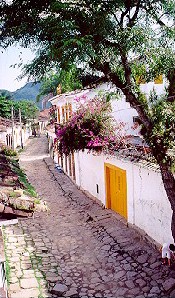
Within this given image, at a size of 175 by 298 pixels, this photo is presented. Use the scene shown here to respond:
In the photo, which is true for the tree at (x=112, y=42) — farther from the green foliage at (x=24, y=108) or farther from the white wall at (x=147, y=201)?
the green foliage at (x=24, y=108)

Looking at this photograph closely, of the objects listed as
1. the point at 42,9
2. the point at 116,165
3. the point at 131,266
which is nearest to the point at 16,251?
the point at 131,266

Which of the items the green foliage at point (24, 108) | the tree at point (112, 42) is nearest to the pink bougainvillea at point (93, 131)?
the tree at point (112, 42)

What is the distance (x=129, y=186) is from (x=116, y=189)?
5.40ft

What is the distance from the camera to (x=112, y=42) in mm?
6938

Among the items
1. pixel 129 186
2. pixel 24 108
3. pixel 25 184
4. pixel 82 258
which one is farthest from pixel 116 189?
pixel 24 108

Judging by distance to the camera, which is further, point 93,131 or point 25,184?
point 93,131

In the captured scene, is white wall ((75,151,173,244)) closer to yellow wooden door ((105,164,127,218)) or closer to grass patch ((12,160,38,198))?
yellow wooden door ((105,164,127,218))

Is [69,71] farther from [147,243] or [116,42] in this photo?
[147,243]

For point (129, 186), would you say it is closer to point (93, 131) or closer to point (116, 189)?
point (116, 189)

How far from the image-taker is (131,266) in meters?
9.46

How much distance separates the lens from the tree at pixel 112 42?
621 centimetres

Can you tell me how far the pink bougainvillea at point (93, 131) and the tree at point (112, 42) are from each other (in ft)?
14.9

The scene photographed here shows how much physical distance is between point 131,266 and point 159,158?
140 inches

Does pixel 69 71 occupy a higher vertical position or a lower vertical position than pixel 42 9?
lower
